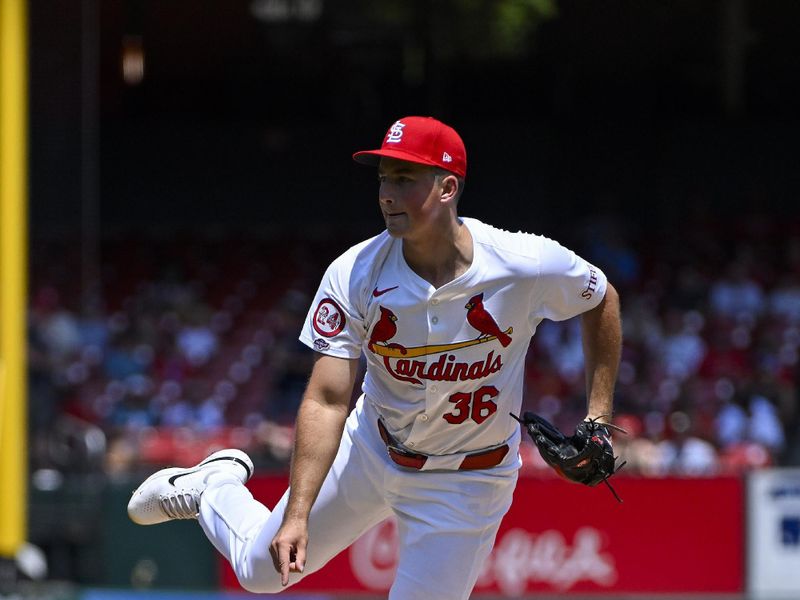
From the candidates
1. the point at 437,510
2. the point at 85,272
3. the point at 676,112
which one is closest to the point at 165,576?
the point at 85,272

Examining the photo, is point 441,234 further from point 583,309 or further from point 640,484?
point 640,484

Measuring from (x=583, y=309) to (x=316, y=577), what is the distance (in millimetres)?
5866

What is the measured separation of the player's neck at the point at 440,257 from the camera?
433 centimetres

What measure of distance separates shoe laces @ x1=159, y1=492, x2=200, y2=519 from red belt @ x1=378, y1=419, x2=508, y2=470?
744 mm

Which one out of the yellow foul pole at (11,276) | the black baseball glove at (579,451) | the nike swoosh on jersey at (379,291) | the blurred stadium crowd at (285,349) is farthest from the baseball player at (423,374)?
the blurred stadium crowd at (285,349)

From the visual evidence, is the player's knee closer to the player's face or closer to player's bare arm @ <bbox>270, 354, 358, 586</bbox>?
player's bare arm @ <bbox>270, 354, 358, 586</bbox>

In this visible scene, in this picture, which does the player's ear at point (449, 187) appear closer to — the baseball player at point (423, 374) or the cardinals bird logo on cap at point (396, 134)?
the baseball player at point (423, 374)

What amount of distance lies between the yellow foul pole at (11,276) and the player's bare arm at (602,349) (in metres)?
5.53

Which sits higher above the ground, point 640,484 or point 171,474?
point 171,474

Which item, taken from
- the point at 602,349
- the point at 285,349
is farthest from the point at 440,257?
the point at 285,349

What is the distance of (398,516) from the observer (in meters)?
4.60

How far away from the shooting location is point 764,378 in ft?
36.7

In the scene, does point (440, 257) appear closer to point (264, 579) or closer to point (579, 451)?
point (579, 451)

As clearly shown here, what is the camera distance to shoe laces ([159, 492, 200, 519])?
480 centimetres
